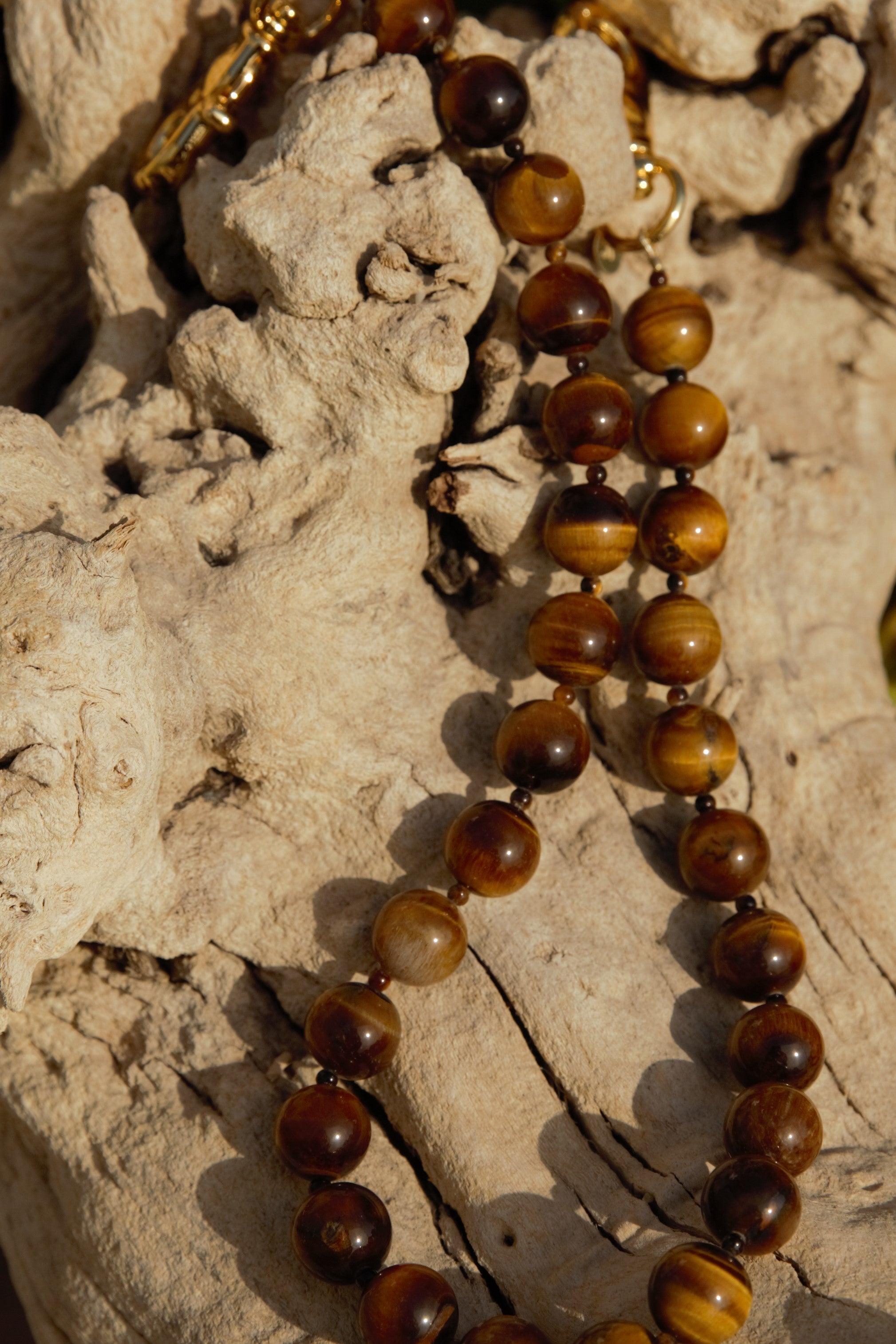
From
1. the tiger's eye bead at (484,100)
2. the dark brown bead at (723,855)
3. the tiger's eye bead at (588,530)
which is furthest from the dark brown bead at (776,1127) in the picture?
the tiger's eye bead at (484,100)

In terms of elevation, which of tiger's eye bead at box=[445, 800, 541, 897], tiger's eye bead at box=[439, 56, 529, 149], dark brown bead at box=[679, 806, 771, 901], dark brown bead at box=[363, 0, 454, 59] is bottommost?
dark brown bead at box=[679, 806, 771, 901]

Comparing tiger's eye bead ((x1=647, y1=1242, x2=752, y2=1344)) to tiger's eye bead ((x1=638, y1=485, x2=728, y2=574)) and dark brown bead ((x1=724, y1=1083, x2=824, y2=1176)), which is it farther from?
tiger's eye bead ((x1=638, y1=485, x2=728, y2=574))

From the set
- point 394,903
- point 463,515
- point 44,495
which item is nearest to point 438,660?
point 463,515

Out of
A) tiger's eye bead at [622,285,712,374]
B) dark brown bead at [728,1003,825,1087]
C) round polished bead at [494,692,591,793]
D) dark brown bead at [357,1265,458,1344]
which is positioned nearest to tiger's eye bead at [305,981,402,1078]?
dark brown bead at [357,1265,458,1344]

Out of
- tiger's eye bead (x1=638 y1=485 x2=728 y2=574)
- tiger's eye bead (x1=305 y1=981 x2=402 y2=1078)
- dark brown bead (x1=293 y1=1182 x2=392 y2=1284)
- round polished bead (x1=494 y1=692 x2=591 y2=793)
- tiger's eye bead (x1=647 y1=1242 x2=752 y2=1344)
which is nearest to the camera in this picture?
tiger's eye bead (x1=647 y1=1242 x2=752 y2=1344)

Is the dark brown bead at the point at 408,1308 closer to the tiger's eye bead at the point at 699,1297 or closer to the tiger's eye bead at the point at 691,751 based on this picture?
the tiger's eye bead at the point at 699,1297
